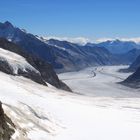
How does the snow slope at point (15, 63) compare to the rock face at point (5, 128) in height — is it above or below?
above

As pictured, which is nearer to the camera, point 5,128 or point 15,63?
point 5,128

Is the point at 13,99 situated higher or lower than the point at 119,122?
higher

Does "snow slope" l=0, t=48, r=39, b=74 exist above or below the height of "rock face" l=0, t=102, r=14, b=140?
above

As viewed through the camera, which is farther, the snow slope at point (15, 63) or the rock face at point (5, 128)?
the snow slope at point (15, 63)

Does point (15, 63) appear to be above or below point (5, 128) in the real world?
above

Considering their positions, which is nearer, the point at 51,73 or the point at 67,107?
the point at 67,107

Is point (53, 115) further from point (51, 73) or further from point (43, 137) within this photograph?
point (51, 73)

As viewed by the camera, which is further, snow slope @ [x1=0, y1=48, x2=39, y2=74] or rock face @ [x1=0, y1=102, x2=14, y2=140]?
snow slope @ [x1=0, y1=48, x2=39, y2=74]

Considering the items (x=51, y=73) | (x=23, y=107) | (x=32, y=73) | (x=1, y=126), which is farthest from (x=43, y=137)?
(x=51, y=73)

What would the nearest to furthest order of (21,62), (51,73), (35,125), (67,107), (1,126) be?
(1,126) → (35,125) → (67,107) → (21,62) → (51,73)

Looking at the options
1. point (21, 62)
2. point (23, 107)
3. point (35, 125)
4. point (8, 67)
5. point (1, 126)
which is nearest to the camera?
point (1, 126)

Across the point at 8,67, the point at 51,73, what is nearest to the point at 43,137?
the point at 8,67
